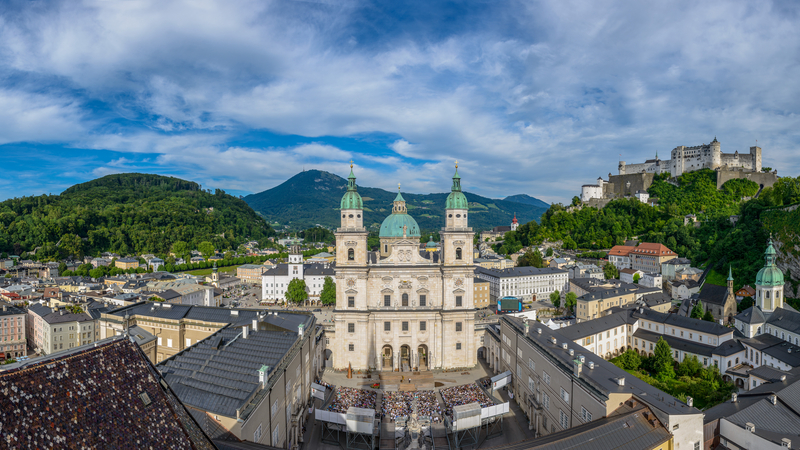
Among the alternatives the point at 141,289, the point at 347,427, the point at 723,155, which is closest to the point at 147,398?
the point at 347,427

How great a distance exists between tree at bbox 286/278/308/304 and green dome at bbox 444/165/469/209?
4410 centimetres

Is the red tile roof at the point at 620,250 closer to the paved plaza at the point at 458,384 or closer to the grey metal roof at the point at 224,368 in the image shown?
the paved plaza at the point at 458,384

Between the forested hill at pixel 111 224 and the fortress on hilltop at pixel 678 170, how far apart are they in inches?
4620

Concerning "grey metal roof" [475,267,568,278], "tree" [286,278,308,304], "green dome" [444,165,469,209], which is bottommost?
"tree" [286,278,308,304]

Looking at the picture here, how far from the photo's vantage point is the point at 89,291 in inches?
2621

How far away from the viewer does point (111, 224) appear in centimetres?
13550

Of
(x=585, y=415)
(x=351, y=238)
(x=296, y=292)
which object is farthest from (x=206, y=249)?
(x=585, y=415)

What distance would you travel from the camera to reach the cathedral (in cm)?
3706

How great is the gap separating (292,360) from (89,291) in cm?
6241

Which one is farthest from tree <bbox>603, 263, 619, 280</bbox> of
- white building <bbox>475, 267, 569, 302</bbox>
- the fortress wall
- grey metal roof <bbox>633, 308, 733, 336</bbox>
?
the fortress wall

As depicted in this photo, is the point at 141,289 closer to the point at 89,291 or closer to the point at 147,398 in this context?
the point at 89,291

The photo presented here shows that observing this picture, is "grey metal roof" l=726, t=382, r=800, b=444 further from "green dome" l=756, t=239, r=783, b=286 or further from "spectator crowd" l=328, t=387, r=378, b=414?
"green dome" l=756, t=239, r=783, b=286

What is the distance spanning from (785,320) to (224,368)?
50.5 m

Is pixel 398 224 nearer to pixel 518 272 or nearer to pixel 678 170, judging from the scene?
pixel 518 272
